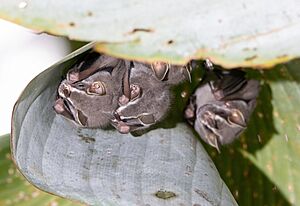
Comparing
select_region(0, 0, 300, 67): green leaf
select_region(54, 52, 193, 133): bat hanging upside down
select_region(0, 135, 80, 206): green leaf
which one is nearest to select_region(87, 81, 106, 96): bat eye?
select_region(54, 52, 193, 133): bat hanging upside down

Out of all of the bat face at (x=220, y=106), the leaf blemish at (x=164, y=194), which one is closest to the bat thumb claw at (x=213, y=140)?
the bat face at (x=220, y=106)

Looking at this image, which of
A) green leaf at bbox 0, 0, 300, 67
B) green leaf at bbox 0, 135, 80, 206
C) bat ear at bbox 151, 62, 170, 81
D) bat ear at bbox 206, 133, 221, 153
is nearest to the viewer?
green leaf at bbox 0, 0, 300, 67

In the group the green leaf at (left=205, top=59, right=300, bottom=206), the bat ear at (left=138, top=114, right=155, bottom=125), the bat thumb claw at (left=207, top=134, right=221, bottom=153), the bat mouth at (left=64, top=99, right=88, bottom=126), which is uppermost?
the bat mouth at (left=64, top=99, right=88, bottom=126)

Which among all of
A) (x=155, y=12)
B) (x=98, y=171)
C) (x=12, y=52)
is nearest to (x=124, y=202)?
(x=98, y=171)

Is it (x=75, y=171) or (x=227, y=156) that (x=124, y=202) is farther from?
(x=227, y=156)

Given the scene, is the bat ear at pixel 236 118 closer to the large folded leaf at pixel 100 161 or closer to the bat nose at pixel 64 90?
the large folded leaf at pixel 100 161

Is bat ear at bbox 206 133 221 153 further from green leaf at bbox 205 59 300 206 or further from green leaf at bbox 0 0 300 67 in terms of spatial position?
green leaf at bbox 0 0 300 67

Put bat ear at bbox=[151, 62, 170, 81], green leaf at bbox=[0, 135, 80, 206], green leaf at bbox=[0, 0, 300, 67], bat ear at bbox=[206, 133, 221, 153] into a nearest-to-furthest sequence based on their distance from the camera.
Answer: green leaf at bbox=[0, 0, 300, 67]
bat ear at bbox=[151, 62, 170, 81]
bat ear at bbox=[206, 133, 221, 153]
green leaf at bbox=[0, 135, 80, 206]
